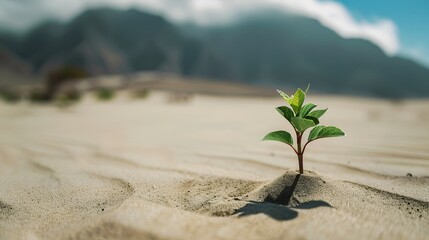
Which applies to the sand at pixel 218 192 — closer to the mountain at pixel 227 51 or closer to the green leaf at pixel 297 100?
the green leaf at pixel 297 100

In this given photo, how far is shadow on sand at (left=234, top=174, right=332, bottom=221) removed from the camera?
1.11 metres

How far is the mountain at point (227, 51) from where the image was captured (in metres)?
102

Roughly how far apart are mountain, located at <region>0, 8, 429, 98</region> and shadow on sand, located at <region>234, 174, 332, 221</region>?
9894 cm

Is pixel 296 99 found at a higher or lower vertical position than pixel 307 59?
lower

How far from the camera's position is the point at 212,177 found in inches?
66.9

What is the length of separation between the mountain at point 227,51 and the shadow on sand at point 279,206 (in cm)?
9894

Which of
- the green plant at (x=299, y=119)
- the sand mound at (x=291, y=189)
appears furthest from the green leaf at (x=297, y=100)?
the sand mound at (x=291, y=189)

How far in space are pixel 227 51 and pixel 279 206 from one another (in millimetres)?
118521

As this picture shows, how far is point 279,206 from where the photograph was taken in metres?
1.17

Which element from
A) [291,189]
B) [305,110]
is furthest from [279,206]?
[305,110]

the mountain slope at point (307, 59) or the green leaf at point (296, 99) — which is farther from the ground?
the mountain slope at point (307, 59)

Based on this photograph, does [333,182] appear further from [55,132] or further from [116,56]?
[116,56]

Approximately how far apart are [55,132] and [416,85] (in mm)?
111274

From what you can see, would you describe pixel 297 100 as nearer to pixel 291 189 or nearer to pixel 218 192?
pixel 291 189
